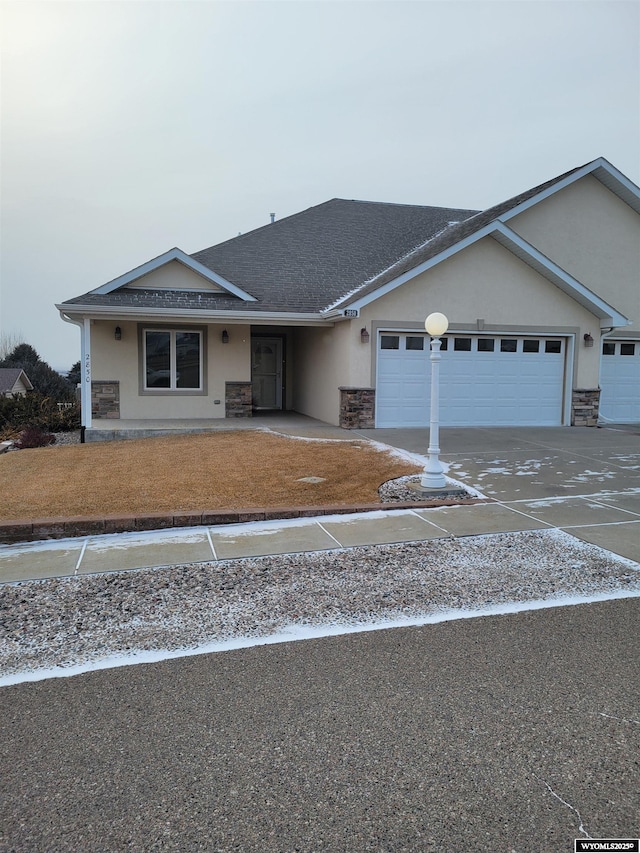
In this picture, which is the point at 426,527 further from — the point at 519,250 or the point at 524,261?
the point at 524,261

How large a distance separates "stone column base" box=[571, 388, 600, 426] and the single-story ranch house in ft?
0.11

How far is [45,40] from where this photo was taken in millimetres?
12297

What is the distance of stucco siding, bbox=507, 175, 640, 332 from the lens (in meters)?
17.2

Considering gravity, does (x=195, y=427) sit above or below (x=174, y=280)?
below

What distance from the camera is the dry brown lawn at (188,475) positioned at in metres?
7.50

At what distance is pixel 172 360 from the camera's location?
1583 cm

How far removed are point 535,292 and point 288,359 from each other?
25.9ft

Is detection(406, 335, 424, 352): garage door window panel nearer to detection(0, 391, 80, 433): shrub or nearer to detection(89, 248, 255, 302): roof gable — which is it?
detection(89, 248, 255, 302): roof gable

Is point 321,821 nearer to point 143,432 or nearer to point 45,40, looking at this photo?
point 143,432

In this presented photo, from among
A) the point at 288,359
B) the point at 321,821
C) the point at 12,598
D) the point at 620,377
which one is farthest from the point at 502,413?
the point at 321,821

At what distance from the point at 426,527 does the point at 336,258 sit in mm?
13459

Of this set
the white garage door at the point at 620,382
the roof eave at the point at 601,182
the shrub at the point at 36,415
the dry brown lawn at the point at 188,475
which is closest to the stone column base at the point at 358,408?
the dry brown lawn at the point at 188,475

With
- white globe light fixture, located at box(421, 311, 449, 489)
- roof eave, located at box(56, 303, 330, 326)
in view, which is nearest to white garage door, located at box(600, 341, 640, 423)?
roof eave, located at box(56, 303, 330, 326)

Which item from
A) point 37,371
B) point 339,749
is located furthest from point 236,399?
point 37,371
